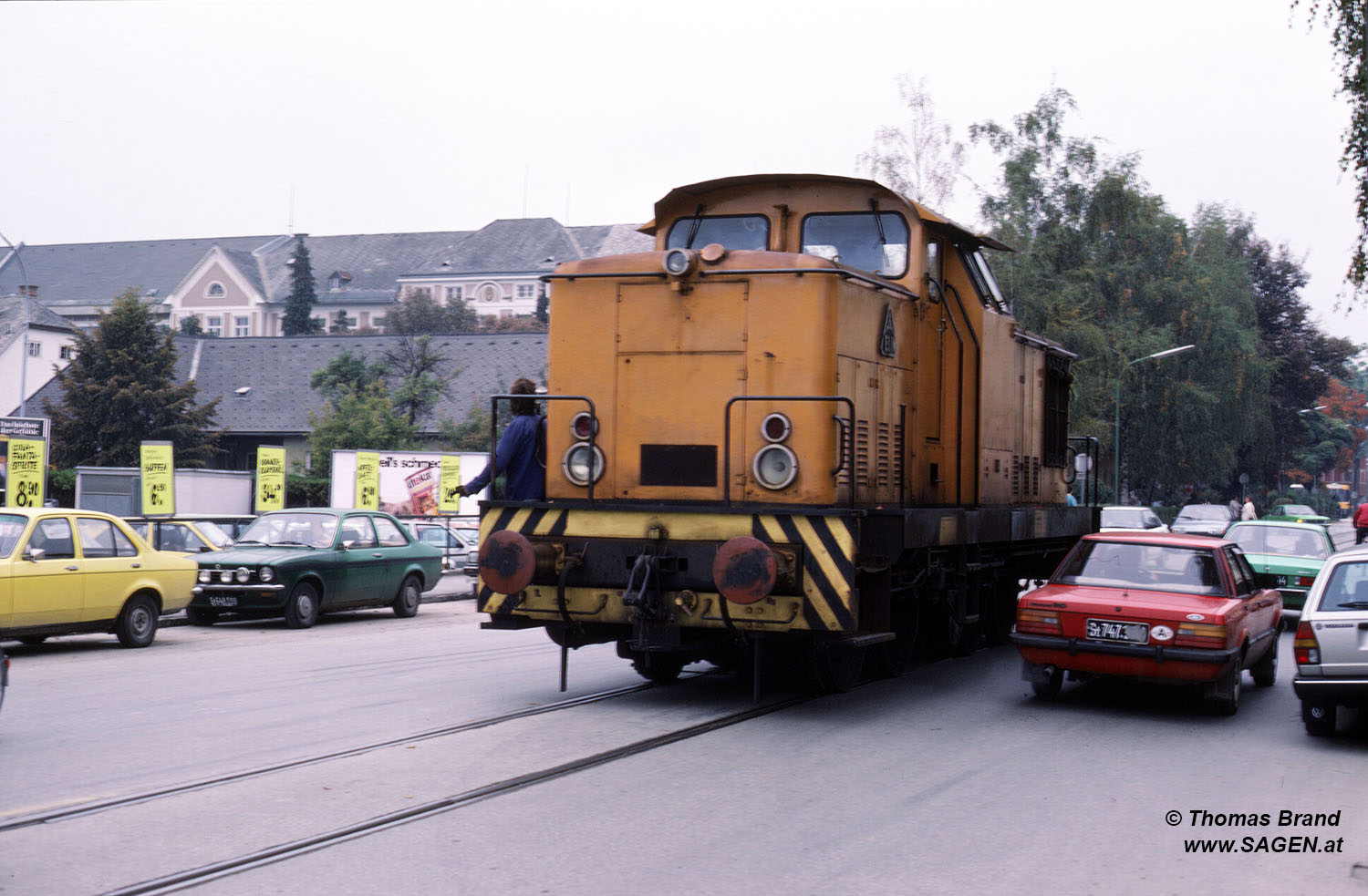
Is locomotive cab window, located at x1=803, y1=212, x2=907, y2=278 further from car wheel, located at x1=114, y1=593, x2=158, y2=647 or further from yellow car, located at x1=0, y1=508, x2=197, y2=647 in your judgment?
car wheel, located at x1=114, y1=593, x2=158, y2=647

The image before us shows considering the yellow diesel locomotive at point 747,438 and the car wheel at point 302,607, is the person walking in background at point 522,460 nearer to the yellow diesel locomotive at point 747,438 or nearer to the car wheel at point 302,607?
the yellow diesel locomotive at point 747,438

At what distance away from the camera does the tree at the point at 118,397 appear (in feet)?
172

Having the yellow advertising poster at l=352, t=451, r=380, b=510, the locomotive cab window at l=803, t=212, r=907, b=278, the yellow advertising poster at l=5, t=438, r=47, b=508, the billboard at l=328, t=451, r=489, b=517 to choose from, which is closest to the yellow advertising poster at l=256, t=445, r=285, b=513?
the yellow advertising poster at l=352, t=451, r=380, b=510

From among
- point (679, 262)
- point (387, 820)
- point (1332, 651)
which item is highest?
point (679, 262)

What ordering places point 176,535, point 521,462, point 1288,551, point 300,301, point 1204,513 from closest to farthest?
1. point 521,462
2. point 1288,551
3. point 176,535
4. point 1204,513
5. point 300,301

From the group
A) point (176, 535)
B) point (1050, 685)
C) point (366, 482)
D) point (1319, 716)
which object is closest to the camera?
point (1319, 716)

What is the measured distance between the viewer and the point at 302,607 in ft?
57.3

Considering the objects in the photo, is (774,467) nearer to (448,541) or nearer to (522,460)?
(522,460)

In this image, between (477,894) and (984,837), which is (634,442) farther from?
(477,894)

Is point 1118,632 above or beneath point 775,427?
beneath

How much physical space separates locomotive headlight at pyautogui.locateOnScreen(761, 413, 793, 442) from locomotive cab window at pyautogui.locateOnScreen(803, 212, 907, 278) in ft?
6.52

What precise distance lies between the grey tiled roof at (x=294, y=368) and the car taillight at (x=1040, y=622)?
55.6 metres

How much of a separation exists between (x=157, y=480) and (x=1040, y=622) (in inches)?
683

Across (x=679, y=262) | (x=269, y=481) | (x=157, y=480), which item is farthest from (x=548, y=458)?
(x=269, y=481)
